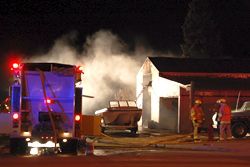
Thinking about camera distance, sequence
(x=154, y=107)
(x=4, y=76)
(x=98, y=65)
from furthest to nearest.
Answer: (x=4, y=76) < (x=98, y=65) < (x=154, y=107)

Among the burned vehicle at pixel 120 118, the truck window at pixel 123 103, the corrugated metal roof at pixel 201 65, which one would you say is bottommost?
the burned vehicle at pixel 120 118

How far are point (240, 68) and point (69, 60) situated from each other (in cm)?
1692

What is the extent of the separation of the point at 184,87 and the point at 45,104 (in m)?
15.2

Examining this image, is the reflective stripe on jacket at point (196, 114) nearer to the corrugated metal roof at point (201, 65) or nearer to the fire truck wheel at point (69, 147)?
the fire truck wheel at point (69, 147)

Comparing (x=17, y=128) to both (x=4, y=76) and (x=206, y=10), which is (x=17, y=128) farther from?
(x=206, y=10)

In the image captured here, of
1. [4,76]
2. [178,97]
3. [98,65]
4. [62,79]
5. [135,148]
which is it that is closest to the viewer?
[62,79]

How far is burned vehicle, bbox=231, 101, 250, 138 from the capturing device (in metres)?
28.2

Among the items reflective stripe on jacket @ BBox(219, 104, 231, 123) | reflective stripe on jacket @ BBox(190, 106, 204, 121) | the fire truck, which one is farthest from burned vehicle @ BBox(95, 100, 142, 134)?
the fire truck

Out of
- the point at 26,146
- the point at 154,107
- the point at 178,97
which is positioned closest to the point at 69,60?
the point at 154,107

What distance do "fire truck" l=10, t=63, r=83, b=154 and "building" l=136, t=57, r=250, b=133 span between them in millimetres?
12113

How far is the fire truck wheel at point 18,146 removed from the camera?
1966 centimetres

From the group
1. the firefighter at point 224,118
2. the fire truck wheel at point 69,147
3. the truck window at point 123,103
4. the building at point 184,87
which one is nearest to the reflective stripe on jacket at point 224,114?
the firefighter at point 224,118

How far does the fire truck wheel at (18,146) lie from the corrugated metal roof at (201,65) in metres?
18.1

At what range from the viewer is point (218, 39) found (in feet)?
233
